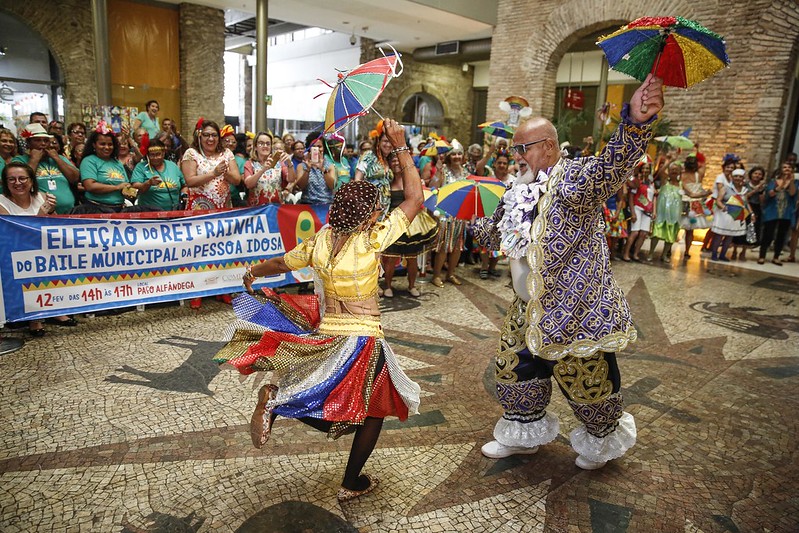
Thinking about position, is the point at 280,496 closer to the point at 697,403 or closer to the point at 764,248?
the point at 697,403

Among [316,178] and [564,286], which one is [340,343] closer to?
[564,286]

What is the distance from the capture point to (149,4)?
13.8 metres

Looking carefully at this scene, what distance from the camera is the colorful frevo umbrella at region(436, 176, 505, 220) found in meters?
3.72

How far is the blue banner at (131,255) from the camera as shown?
4785 millimetres

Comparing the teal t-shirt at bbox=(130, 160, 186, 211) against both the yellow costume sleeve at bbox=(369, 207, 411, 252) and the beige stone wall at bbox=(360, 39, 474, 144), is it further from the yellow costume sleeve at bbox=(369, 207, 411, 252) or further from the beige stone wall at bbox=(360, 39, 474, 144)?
the beige stone wall at bbox=(360, 39, 474, 144)

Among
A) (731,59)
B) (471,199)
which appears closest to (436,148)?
(471,199)

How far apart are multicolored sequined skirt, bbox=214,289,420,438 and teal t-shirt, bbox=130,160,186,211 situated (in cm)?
376

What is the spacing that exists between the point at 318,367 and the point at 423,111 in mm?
22119

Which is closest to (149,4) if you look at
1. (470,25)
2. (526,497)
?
(470,25)

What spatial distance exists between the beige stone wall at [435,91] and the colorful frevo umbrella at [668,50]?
56.8ft

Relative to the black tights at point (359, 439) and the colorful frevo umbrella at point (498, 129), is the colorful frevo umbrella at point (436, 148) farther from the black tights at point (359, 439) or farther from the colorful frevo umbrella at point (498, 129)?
the black tights at point (359, 439)

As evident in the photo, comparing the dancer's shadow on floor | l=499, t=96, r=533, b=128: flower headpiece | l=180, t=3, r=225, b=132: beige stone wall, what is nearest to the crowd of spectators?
the dancer's shadow on floor

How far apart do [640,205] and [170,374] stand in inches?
318

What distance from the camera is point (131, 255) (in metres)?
5.31
